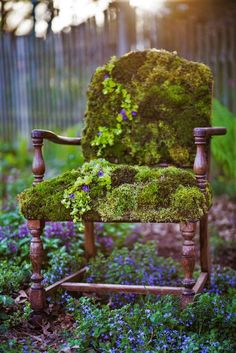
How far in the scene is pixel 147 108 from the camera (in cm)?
387

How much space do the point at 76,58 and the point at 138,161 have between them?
479cm

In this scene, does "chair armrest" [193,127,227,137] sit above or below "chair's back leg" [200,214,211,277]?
above

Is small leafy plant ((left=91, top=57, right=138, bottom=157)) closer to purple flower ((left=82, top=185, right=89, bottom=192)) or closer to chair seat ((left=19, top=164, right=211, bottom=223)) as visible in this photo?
chair seat ((left=19, top=164, right=211, bottom=223))

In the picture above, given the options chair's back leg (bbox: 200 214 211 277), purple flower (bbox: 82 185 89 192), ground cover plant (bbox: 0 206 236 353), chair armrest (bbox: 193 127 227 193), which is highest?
chair armrest (bbox: 193 127 227 193)

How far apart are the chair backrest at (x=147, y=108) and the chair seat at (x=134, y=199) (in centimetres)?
58

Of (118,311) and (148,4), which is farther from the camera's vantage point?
(148,4)

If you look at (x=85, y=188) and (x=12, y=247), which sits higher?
(x=85, y=188)

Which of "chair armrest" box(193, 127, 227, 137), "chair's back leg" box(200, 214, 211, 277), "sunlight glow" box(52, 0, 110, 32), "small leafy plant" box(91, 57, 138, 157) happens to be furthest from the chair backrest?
"sunlight glow" box(52, 0, 110, 32)

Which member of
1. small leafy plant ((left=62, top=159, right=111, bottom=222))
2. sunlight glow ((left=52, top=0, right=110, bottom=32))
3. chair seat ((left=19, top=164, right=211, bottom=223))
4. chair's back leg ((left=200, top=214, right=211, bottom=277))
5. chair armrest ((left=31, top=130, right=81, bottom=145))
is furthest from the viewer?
sunlight glow ((left=52, top=0, right=110, bottom=32))

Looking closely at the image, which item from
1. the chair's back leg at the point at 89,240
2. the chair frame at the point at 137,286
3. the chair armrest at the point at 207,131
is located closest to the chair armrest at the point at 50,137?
the chair frame at the point at 137,286

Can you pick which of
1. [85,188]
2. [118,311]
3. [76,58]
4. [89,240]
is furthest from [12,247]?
[76,58]

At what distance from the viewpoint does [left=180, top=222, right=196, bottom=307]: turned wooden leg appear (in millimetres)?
2961

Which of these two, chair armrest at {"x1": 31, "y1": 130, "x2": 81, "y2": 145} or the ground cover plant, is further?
chair armrest at {"x1": 31, "y1": 130, "x2": 81, "y2": 145}

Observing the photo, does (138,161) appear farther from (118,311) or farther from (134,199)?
(118,311)
